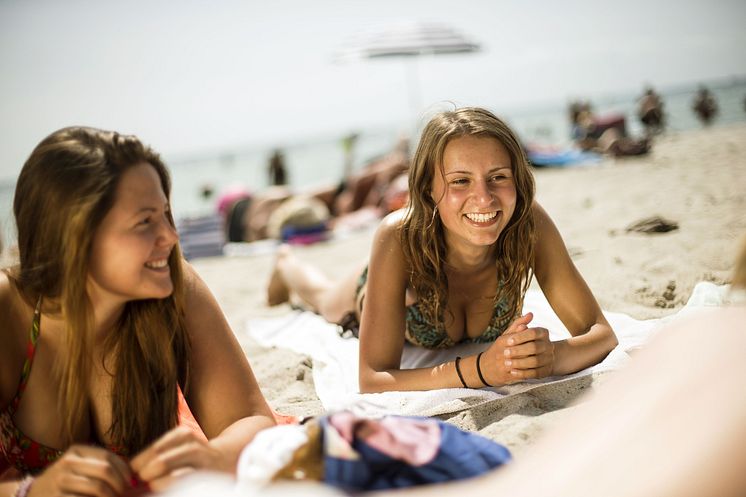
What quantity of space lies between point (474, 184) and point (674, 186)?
6337mm

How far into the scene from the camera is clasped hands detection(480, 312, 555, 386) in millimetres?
2629

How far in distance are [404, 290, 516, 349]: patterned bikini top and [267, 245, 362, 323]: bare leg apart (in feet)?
2.34

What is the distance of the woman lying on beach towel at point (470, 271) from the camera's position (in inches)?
109

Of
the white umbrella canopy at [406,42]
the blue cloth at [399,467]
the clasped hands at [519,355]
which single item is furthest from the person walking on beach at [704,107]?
the blue cloth at [399,467]

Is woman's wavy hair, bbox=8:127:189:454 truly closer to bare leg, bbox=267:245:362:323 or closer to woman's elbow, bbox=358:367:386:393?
woman's elbow, bbox=358:367:386:393

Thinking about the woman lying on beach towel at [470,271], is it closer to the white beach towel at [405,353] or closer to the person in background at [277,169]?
the white beach towel at [405,353]

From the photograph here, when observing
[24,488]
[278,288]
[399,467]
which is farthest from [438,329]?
[278,288]

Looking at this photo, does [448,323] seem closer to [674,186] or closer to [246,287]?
[246,287]

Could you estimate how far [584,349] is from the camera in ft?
9.59

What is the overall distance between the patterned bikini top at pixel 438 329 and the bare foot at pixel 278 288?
7.47ft

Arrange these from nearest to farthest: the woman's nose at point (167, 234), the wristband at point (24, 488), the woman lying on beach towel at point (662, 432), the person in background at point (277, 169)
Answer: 1. the woman lying on beach towel at point (662, 432)
2. the wristband at point (24, 488)
3. the woman's nose at point (167, 234)
4. the person in background at point (277, 169)

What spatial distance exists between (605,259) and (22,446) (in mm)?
4226

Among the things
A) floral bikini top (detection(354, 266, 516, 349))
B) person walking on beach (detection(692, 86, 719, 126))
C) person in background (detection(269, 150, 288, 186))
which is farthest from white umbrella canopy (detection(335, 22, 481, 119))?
person walking on beach (detection(692, 86, 719, 126))

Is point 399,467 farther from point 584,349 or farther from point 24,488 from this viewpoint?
point 584,349
